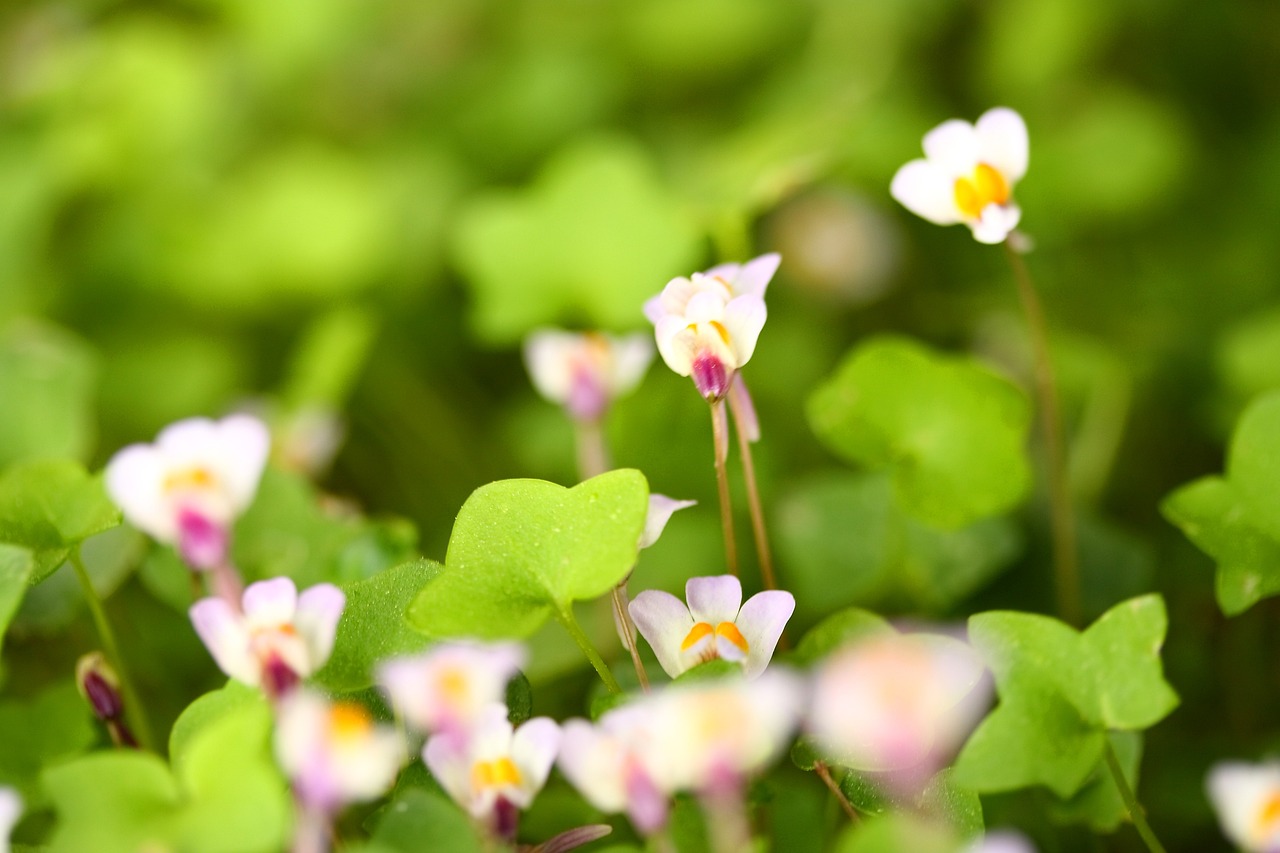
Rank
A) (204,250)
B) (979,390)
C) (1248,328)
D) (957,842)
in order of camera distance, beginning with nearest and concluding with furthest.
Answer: (957,842)
(979,390)
(1248,328)
(204,250)

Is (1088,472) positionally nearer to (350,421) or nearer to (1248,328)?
(1248,328)

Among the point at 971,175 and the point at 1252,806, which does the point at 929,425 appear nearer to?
the point at 971,175

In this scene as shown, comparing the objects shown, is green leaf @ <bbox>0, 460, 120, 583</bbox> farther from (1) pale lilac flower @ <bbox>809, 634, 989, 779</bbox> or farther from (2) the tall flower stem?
(2) the tall flower stem

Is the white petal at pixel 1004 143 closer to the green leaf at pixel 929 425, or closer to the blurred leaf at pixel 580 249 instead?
the green leaf at pixel 929 425

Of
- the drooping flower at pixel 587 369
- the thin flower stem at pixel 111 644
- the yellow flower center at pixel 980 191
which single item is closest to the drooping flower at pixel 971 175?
the yellow flower center at pixel 980 191

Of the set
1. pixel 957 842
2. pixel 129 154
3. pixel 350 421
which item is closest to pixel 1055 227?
pixel 350 421

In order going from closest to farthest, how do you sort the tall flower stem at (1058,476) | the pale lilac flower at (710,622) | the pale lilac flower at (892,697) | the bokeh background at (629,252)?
1. the pale lilac flower at (892,697)
2. the pale lilac flower at (710,622)
3. the tall flower stem at (1058,476)
4. the bokeh background at (629,252)

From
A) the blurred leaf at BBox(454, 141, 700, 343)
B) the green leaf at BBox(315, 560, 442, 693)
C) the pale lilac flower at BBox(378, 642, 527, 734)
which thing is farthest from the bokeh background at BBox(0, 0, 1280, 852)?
the pale lilac flower at BBox(378, 642, 527, 734)
